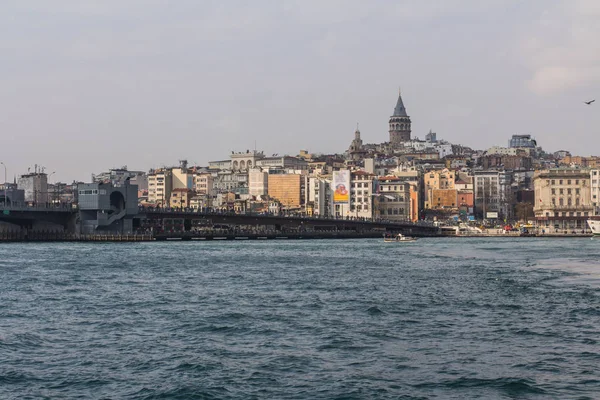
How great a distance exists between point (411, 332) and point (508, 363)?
5556mm

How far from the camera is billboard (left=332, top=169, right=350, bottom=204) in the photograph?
174m

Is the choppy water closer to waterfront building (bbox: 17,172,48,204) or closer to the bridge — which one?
the bridge

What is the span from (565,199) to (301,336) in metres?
143

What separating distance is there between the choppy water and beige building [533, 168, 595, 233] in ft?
369

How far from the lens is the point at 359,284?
48.1 meters

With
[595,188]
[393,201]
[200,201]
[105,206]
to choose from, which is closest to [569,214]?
[595,188]

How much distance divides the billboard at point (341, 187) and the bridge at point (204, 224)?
1732cm

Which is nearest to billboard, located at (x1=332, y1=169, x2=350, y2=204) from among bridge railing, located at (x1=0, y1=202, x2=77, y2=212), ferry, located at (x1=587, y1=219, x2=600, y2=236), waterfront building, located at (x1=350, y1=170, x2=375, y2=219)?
waterfront building, located at (x1=350, y1=170, x2=375, y2=219)

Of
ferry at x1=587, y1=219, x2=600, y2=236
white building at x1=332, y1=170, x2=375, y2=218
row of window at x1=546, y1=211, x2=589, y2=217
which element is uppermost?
white building at x1=332, y1=170, x2=375, y2=218

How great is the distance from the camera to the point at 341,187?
17425cm

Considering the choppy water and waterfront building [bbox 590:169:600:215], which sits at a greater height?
waterfront building [bbox 590:169:600:215]

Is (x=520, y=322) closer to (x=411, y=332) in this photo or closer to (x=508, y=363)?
(x=411, y=332)

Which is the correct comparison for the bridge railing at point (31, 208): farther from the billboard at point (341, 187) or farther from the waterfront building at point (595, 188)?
the waterfront building at point (595, 188)

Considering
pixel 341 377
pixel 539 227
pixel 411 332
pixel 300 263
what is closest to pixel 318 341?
pixel 411 332
